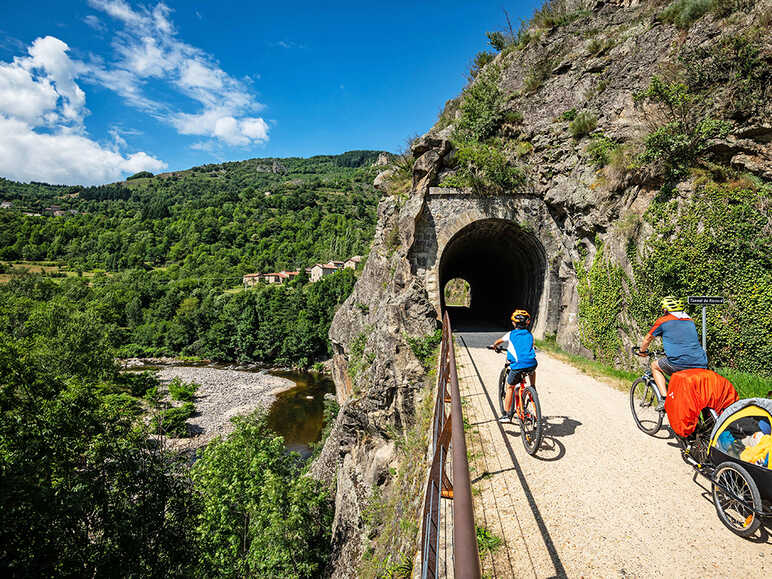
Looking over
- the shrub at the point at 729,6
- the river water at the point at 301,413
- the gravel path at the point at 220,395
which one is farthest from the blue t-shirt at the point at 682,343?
the gravel path at the point at 220,395

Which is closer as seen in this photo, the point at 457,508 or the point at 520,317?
the point at 457,508

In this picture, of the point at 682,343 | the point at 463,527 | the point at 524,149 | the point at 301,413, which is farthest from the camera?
the point at 301,413

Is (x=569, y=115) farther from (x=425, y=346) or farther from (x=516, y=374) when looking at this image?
(x=516, y=374)

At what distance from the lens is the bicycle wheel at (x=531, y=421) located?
4.84 m

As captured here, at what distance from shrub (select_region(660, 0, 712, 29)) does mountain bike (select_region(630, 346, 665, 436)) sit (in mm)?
11158

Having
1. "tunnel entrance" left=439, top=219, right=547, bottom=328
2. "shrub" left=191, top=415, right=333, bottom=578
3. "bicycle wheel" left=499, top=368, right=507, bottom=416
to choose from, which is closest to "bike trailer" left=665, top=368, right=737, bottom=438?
"bicycle wheel" left=499, top=368, right=507, bottom=416

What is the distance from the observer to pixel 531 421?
5.18 meters

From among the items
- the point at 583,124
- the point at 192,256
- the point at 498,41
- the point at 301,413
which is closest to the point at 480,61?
the point at 498,41

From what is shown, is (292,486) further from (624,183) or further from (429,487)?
(624,183)

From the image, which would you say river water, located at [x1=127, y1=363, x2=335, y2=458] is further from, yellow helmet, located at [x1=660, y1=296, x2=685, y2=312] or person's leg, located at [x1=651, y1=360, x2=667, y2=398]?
yellow helmet, located at [x1=660, y1=296, x2=685, y2=312]

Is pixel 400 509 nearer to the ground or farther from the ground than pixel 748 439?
nearer to the ground

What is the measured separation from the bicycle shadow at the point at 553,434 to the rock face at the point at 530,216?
12.8ft

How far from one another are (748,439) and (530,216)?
11.7 m

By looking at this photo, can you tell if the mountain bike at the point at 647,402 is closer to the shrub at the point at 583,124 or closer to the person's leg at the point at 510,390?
the person's leg at the point at 510,390
